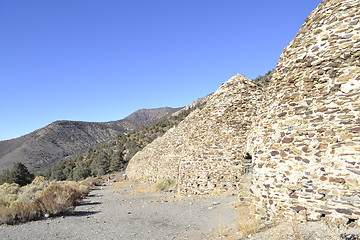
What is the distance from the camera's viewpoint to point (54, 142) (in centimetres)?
8088

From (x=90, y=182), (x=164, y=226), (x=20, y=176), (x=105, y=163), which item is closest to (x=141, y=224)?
(x=164, y=226)

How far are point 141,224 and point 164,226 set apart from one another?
0.89m

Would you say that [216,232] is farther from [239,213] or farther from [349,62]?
[349,62]

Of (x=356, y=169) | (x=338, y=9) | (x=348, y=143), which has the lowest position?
(x=356, y=169)

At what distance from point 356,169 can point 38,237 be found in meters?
7.67

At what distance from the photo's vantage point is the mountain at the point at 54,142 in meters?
70.3

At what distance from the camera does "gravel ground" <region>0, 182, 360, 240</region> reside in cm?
539

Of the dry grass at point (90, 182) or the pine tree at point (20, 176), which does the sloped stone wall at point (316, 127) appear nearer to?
the dry grass at point (90, 182)

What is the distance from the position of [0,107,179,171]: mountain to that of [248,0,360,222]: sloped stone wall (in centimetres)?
6471

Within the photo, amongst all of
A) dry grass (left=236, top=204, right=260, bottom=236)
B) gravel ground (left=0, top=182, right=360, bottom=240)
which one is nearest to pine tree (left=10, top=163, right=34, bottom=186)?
→ gravel ground (left=0, top=182, right=360, bottom=240)

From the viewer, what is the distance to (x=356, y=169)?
520 cm

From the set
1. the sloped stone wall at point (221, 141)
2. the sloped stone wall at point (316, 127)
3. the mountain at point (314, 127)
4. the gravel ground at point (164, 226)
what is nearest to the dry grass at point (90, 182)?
the sloped stone wall at point (221, 141)

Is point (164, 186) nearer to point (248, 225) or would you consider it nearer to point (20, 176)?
point (248, 225)

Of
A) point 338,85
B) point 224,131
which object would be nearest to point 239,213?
point 338,85
